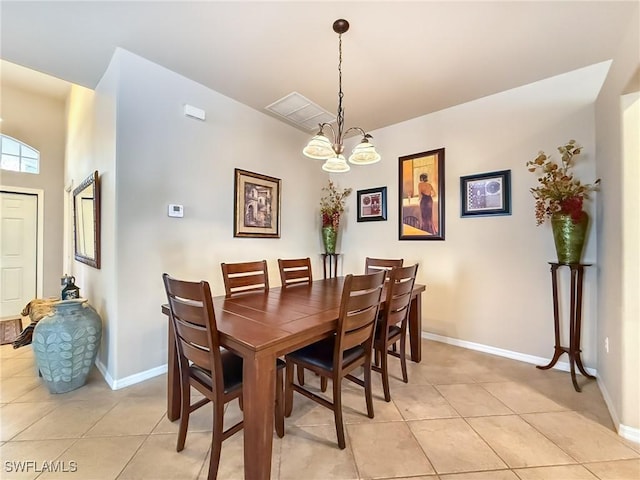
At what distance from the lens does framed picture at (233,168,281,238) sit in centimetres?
297

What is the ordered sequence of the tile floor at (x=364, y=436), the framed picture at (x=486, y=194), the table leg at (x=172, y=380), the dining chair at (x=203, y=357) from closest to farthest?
the dining chair at (x=203, y=357), the tile floor at (x=364, y=436), the table leg at (x=172, y=380), the framed picture at (x=486, y=194)

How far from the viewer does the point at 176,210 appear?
247cm

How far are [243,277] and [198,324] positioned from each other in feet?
3.12

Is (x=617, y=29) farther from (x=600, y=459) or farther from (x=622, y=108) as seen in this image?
Result: (x=600, y=459)

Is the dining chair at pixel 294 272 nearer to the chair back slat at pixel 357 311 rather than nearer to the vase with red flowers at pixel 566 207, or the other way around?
the chair back slat at pixel 357 311

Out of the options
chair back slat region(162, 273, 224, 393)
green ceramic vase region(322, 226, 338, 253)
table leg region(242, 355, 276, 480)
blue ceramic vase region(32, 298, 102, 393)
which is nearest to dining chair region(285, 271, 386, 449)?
table leg region(242, 355, 276, 480)

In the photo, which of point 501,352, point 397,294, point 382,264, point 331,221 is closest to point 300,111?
point 331,221

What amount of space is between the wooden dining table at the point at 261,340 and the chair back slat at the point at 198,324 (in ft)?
0.23

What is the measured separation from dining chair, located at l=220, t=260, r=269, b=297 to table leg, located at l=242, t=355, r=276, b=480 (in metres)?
0.97

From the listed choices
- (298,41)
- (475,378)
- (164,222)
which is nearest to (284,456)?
(475,378)

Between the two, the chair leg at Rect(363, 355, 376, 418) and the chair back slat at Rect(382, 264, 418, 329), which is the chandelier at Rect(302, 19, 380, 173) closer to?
the chair back slat at Rect(382, 264, 418, 329)

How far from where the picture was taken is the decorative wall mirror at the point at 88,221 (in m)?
2.41

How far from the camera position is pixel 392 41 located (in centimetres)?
203

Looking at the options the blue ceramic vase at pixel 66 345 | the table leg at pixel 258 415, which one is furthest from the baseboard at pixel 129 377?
the table leg at pixel 258 415
